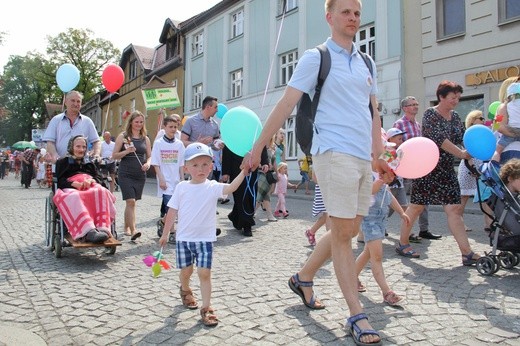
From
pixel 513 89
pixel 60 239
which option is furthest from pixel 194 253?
pixel 513 89

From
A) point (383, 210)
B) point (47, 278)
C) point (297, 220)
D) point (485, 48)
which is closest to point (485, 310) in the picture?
point (383, 210)

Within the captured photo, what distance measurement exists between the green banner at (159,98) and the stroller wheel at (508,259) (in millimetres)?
9581

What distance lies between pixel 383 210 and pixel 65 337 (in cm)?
268

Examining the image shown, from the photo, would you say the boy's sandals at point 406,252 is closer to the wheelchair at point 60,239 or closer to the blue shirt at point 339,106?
the blue shirt at point 339,106

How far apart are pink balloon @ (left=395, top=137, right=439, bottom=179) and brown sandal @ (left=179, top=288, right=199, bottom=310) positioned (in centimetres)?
200

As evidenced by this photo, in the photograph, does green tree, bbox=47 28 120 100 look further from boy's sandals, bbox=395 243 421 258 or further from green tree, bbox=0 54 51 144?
boy's sandals, bbox=395 243 421 258

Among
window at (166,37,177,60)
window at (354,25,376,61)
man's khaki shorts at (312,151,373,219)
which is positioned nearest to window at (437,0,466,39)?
window at (354,25,376,61)

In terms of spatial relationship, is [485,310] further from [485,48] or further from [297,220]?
[485,48]

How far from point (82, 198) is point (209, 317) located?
114 inches

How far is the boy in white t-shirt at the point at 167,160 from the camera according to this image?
709 cm

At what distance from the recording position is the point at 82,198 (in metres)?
5.62

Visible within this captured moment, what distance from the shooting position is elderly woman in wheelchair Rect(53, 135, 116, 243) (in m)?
5.38

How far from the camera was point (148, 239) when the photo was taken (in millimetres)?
7230

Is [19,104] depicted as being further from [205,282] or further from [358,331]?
[358,331]
